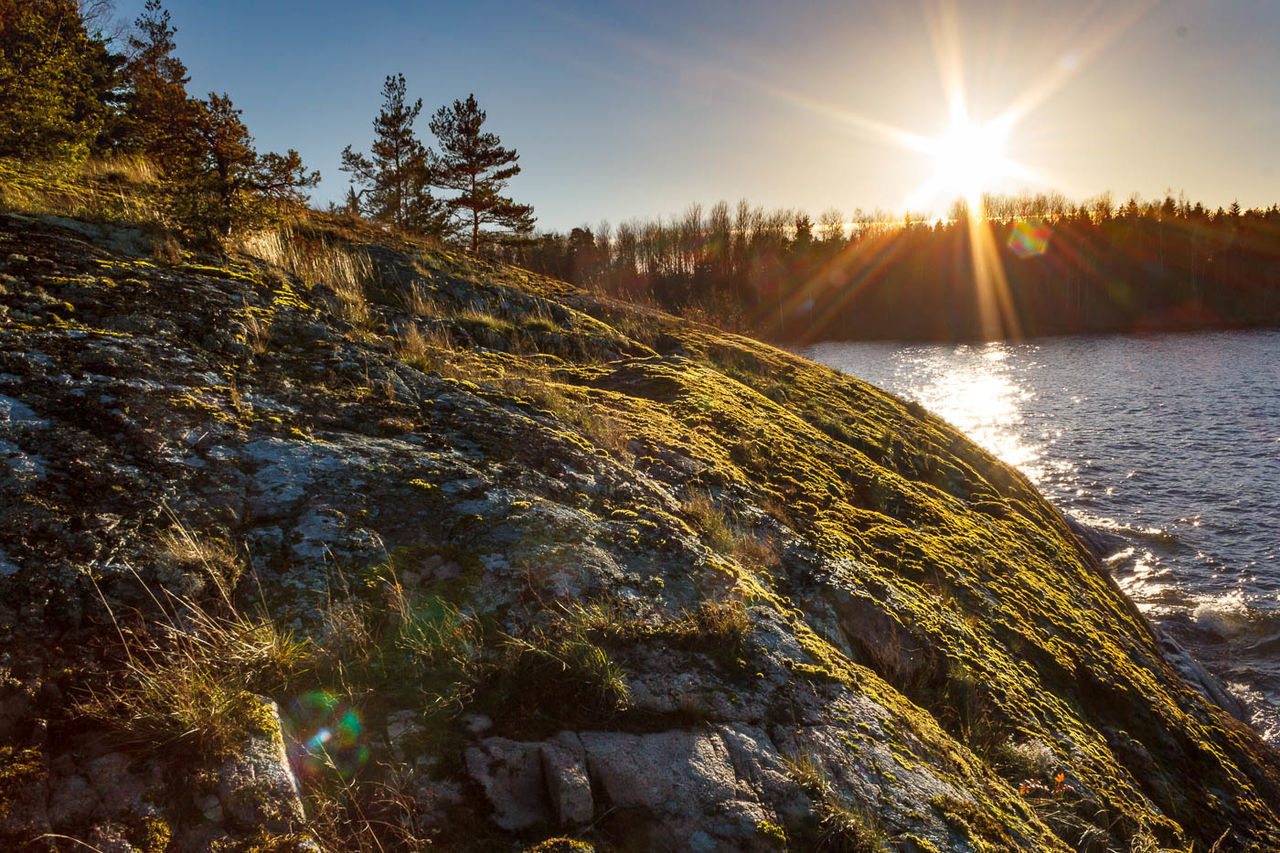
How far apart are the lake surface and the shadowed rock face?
596 cm

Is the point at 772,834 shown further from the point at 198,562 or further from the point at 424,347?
the point at 424,347

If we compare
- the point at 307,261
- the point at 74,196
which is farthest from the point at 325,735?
the point at 74,196

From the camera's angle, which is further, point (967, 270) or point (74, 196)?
point (967, 270)

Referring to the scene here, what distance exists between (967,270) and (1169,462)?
56.1 m

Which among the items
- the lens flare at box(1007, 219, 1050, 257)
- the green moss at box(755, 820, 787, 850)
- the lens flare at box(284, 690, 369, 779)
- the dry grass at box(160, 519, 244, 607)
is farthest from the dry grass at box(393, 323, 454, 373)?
the lens flare at box(1007, 219, 1050, 257)

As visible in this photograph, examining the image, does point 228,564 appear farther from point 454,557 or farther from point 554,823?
point 554,823

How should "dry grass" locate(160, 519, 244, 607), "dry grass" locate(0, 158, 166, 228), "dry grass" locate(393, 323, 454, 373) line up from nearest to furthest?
"dry grass" locate(160, 519, 244, 607) → "dry grass" locate(0, 158, 166, 228) → "dry grass" locate(393, 323, 454, 373)

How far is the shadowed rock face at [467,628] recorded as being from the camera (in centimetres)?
188

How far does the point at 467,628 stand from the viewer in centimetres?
247

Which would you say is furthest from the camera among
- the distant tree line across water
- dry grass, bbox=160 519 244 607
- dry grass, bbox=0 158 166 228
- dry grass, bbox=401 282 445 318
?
the distant tree line across water

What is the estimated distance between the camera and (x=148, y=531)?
2334mm

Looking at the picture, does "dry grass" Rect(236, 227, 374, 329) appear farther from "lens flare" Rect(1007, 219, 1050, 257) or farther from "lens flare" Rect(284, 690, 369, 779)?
"lens flare" Rect(1007, 219, 1050, 257)

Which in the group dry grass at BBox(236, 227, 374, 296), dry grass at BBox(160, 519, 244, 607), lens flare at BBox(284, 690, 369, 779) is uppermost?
dry grass at BBox(236, 227, 374, 296)

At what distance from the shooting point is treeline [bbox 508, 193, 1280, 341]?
59.5m
